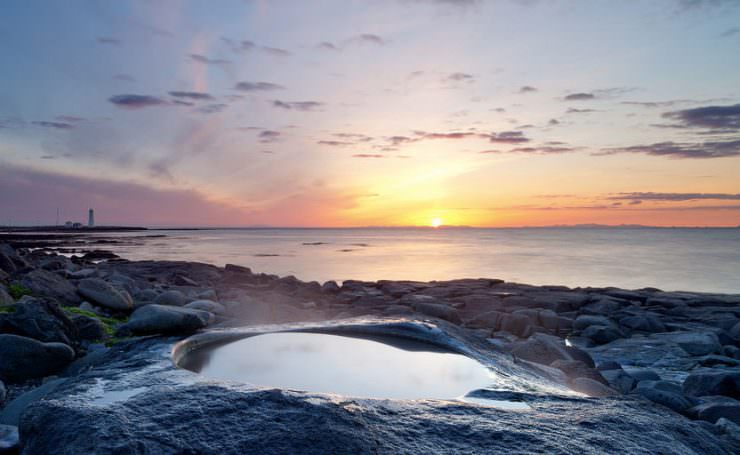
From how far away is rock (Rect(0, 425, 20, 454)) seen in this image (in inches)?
115

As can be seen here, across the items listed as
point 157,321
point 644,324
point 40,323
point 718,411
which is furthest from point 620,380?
point 40,323

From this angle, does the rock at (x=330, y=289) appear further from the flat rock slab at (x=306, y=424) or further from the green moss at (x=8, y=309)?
the flat rock slab at (x=306, y=424)

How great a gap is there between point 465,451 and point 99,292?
352 inches

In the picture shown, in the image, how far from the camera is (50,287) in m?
9.03

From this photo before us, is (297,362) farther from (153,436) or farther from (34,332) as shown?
(34,332)

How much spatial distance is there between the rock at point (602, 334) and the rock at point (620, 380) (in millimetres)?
3523

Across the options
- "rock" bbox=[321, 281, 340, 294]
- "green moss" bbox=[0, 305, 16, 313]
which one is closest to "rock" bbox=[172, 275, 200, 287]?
"rock" bbox=[321, 281, 340, 294]

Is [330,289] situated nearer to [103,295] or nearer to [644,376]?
[103,295]

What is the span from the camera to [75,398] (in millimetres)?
2582

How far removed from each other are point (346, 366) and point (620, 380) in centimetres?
394

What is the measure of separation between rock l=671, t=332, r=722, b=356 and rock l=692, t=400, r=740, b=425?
4.21 metres

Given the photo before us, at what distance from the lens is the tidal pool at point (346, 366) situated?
10.6ft

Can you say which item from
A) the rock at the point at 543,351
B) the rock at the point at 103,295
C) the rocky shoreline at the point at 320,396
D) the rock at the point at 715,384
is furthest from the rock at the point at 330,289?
the rock at the point at 715,384

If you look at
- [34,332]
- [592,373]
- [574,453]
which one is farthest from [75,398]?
[592,373]
